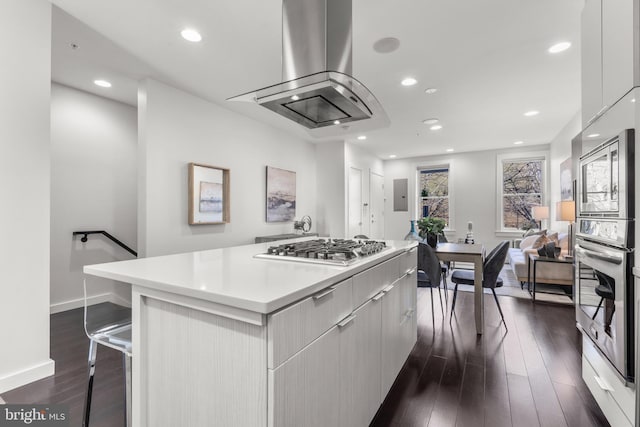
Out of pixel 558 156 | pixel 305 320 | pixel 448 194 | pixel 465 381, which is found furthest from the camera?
pixel 448 194

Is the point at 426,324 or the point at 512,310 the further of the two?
the point at 512,310

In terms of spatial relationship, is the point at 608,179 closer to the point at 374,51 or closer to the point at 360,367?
the point at 360,367

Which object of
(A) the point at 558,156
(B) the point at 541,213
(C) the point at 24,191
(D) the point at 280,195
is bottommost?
(B) the point at 541,213

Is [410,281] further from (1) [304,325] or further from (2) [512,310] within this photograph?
(2) [512,310]

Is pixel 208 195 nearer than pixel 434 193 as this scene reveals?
Yes

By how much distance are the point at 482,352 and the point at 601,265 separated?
1.24m

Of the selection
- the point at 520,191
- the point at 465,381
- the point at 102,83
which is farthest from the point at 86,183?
the point at 520,191

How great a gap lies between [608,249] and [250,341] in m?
1.74

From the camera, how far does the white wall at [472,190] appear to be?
6.85m

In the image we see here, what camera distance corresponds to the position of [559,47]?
8.34ft

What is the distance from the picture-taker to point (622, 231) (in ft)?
4.42

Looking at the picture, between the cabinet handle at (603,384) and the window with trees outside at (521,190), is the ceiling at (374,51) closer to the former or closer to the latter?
the cabinet handle at (603,384)

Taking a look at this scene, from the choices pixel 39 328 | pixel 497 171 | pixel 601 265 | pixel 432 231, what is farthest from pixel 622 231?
pixel 497 171

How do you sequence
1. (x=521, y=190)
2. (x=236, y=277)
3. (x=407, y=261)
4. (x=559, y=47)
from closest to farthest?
(x=236, y=277) < (x=407, y=261) < (x=559, y=47) < (x=521, y=190)
